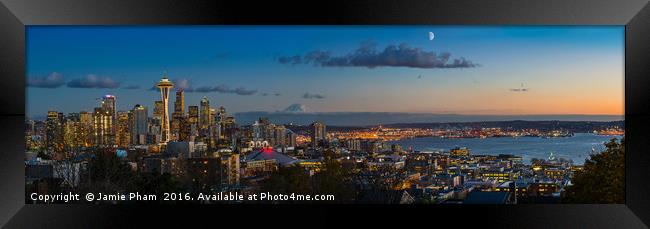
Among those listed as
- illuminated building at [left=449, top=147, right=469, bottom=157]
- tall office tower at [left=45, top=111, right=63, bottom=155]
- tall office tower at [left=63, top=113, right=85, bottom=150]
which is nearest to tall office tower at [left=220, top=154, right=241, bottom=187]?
tall office tower at [left=63, top=113, right=85, bottom=150]

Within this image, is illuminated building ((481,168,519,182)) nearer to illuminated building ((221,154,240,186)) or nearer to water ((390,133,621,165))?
water ((390,133,621,165))

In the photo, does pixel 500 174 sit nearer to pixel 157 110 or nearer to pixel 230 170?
pixel 230 170

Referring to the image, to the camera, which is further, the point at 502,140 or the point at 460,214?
the point at 502,140
